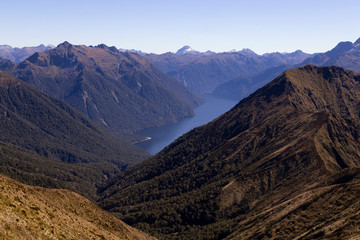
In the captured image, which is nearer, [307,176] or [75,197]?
[75,197]

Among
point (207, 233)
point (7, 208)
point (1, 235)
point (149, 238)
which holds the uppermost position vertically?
point (7, 208)

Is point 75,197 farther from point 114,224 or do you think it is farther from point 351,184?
point 351,184

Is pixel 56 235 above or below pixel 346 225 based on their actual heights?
above

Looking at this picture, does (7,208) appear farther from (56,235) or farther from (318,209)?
(318,209)

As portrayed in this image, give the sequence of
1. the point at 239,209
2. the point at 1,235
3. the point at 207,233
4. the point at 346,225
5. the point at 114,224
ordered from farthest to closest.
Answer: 1. the point at 239,209
2. the point at 207,233
3. the point at 114,224
4. the point at 346,225
5. the point at 1,235

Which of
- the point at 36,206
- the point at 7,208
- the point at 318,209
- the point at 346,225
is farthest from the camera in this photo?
the point at 318,209

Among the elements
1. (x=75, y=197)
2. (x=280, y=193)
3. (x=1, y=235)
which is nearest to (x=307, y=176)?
(x=280, y=193)
